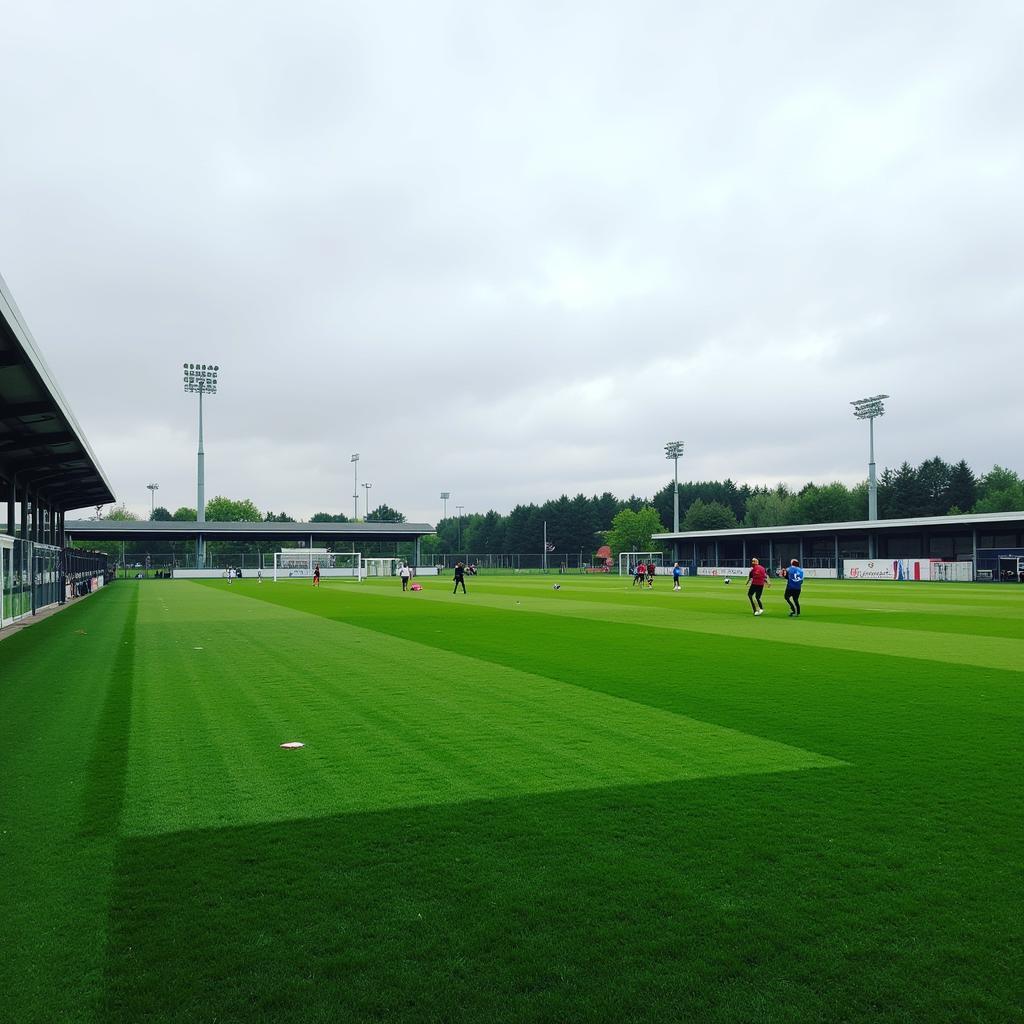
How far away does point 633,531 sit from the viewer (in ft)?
434

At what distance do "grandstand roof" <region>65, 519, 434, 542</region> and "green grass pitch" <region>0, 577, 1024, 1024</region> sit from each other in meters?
72.9

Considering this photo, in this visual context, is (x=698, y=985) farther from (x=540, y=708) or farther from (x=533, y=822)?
(x=540, y=708)

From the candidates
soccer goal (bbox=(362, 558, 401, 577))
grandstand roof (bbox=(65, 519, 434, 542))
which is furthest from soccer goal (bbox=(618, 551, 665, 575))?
soccer goal (bbox=(362, 558, 401, 577))

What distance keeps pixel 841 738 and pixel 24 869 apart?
730 cm

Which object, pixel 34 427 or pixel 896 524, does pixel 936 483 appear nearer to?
pixel 896 524

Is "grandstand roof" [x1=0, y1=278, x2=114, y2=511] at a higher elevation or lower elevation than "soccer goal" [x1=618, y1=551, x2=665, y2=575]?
higher

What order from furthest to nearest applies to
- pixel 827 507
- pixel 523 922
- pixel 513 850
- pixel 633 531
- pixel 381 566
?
pixel 633 531, pixel 827 507, pixel 381 566, pixel 513 850, pixel 523 922

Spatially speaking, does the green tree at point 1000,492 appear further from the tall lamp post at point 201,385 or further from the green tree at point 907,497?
the tall lamp post at point 201,385

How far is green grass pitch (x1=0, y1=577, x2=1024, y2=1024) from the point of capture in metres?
3.79

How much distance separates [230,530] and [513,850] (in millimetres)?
82143

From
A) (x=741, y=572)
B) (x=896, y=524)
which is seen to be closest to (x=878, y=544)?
(x=896, y=524)

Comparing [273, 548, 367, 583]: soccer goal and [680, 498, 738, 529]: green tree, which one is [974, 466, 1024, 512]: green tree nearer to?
[680, 498, 738, 529]: green tree

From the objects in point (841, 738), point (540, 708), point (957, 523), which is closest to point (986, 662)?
point (841, 738)

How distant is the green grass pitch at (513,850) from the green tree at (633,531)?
120 metres
